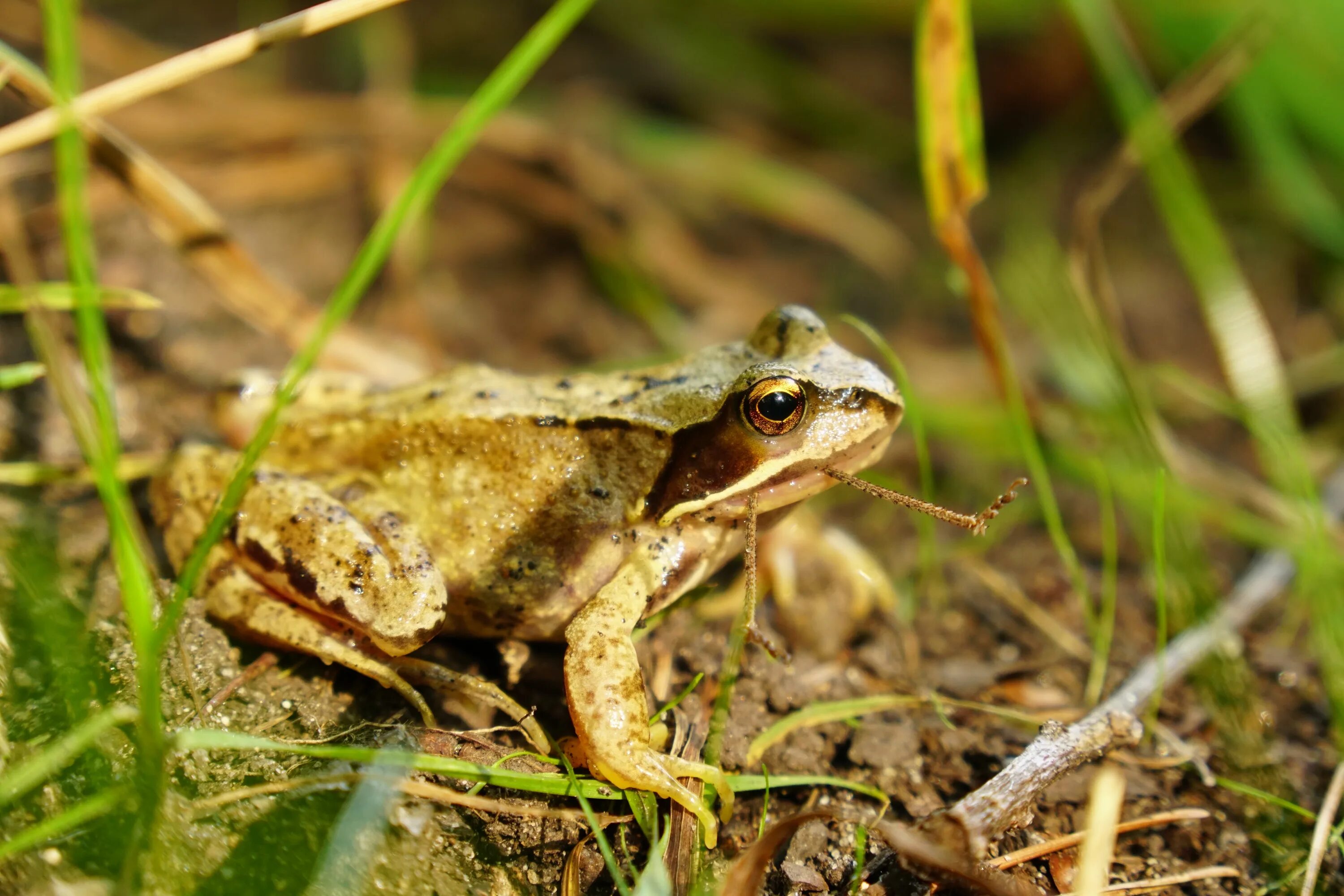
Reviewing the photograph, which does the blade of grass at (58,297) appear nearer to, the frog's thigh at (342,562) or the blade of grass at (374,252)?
the blade of grass at (374,252)

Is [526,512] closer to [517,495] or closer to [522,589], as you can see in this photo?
[517,495]

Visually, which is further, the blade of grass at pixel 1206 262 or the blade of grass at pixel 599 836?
the blade of grass at pixel 1206 262

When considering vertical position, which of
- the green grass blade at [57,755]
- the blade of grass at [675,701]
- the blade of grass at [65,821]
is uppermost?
the blade of grass at [675,701]

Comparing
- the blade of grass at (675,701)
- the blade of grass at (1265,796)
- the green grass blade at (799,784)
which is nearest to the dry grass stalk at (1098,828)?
the green grass blade at (799,784)

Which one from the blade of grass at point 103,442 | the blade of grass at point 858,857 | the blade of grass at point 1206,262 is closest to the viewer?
the blade of grass at point 103,442

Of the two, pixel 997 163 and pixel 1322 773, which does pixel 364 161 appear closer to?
pixel 997 163

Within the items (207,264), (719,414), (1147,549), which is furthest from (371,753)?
(1147,549)

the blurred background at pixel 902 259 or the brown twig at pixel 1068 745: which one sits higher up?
the blurred background at pixel 902 259

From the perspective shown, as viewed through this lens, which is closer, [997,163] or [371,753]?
[371,753]
